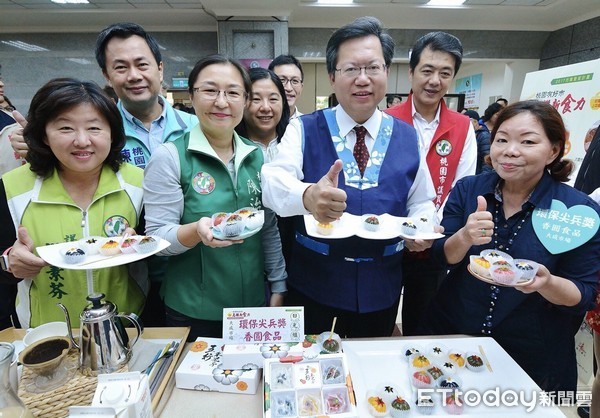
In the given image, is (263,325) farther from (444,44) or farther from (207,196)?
(444,44)

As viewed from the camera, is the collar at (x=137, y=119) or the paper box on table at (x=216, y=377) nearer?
the paper box on table at (x=216, y=377)

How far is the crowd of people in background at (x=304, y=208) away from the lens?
1.30 meters

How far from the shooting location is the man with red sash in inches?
80.9

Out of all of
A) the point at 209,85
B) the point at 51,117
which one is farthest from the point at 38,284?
the point at 209,85

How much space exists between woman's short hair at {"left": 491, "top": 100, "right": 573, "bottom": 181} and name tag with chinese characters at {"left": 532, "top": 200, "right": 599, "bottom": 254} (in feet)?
0.48

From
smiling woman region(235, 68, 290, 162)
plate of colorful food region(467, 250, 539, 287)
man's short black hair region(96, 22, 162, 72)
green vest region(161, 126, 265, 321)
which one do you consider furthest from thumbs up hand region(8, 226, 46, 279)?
plate of colorful food region(467, 250, 539, 287)

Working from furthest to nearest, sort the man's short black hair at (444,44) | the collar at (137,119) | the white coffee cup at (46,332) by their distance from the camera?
the man's short black hair at (444,44), the collar at (137,119), the white coffee cup at (46,332)

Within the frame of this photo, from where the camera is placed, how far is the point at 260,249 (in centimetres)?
156

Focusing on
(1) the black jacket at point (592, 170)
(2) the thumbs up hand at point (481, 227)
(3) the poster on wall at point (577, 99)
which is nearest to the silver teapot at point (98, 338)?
(2) the thumbs up hand at point (481, 227)

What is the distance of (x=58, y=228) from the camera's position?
4.38 feet

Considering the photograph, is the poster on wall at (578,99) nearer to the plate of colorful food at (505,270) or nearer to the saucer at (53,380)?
the plate of colorful food at (505,270)

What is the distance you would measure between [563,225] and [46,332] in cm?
186

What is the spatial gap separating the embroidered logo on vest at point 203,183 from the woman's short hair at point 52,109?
0.40 meters

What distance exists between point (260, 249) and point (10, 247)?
945 mm
